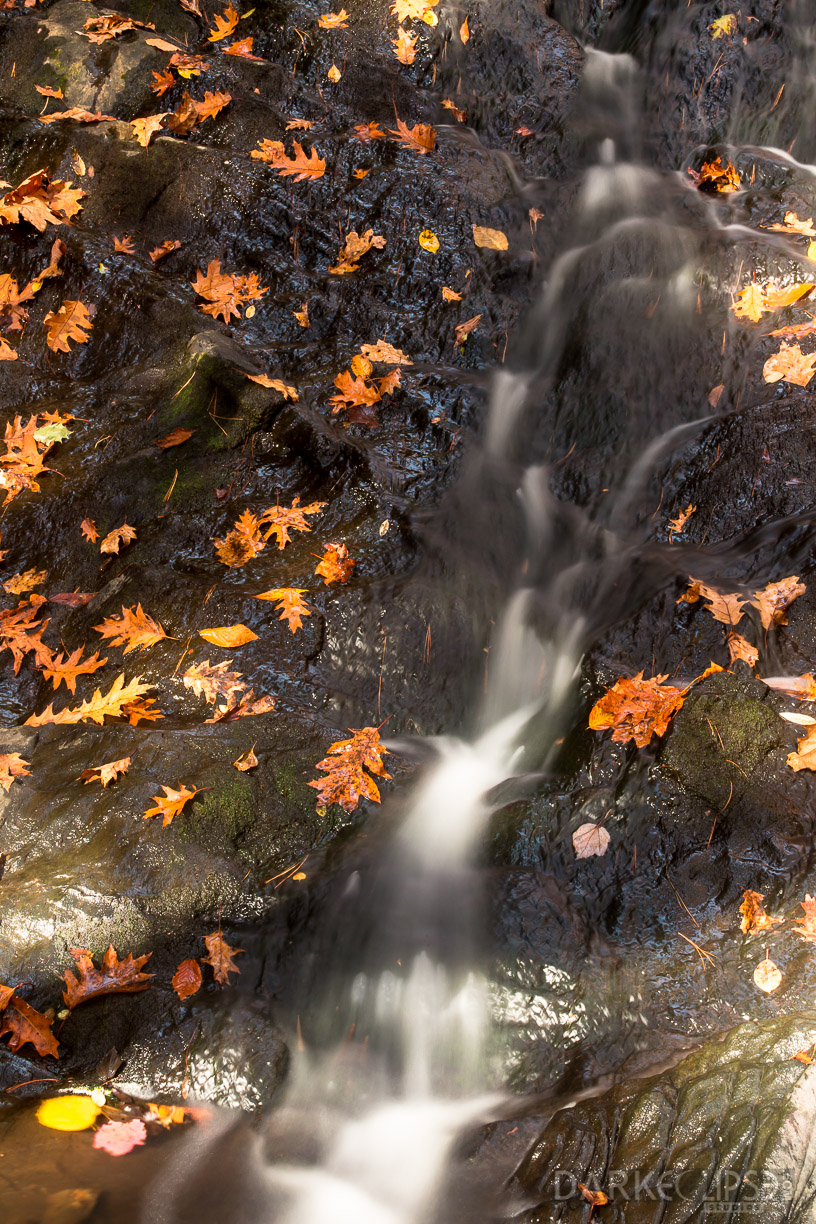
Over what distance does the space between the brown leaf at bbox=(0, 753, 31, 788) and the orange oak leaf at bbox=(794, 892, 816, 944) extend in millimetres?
3023

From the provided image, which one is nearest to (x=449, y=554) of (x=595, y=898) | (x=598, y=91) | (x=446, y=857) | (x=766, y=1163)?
(x=446, y=857)

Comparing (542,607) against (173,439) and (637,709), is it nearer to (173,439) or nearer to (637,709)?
(637,709)

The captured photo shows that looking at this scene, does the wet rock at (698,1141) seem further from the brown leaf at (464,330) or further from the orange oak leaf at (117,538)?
the brown leaf at (464,330)

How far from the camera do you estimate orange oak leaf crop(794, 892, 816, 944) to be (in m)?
2.86

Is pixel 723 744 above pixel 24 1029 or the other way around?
above

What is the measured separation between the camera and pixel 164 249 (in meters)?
Result: 5.30

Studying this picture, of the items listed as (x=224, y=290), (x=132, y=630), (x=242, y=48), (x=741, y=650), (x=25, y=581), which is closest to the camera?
(x=741, y=650)

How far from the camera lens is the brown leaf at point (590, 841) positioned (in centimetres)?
320

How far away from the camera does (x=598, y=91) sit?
647 centimetres

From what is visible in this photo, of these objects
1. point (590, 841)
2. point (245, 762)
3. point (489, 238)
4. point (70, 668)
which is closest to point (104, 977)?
point (245, 762)

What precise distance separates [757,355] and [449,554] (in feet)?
7.10

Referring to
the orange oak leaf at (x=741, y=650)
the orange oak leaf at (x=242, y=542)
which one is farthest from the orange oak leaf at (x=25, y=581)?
the orange oak leaf at (x=741, y=650)

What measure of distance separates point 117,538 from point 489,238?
3175 mm

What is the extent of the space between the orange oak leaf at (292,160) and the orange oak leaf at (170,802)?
14.1 feet
